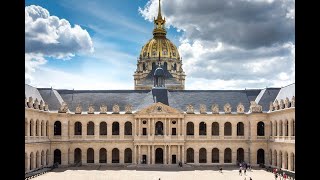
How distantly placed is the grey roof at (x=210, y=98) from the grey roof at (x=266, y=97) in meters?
2.59

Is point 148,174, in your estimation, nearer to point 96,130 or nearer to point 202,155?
point 96,130

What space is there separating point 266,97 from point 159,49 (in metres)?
56.4

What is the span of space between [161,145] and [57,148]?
18.7 m

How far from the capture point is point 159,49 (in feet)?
436

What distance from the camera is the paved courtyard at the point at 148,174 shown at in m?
61.5

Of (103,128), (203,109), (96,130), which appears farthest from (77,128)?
(203,109)

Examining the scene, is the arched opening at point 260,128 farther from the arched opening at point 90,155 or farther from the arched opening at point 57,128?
the arched opening at point 57,128

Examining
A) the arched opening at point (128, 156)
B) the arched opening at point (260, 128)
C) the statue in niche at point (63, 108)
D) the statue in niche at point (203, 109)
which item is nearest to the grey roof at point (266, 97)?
the arched opening at point (260, 128)

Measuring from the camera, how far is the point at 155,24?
140750 millimetres

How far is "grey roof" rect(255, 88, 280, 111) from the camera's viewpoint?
266 ft

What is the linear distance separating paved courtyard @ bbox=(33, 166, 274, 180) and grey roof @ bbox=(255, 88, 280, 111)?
553 inches

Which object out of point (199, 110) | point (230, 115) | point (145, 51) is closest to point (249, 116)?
point (230, 115)

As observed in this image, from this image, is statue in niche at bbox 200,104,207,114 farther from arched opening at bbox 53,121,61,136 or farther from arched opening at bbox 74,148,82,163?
arched opening at bbox 53,121,61,136
